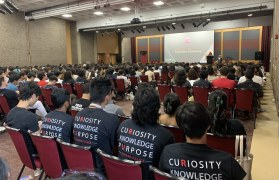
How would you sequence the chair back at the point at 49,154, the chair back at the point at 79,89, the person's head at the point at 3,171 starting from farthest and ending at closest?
the chair back at the point at 79,89
the chair back at the point at 49,154
the person's head at the point at 3,171

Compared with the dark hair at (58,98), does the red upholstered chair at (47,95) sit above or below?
below

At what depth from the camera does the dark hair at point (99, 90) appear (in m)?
2.54

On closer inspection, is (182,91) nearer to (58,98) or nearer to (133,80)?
(133,80)

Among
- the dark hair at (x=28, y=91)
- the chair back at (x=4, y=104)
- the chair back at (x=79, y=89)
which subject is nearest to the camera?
the dark hair at (x=28, y=91)

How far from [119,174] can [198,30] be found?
1755cm

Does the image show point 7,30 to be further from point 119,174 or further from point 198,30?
point 119,174

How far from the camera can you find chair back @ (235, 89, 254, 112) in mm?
4945

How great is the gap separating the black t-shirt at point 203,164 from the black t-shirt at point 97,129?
0.84m

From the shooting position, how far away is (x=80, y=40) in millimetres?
18719

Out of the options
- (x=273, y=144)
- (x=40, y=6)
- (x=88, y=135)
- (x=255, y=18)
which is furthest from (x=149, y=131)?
(x=255, y=18)

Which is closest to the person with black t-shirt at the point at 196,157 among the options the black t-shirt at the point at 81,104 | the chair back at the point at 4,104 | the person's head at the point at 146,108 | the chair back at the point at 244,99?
the person's head at the point at 146,108

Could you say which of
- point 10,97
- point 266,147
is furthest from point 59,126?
point 266,147

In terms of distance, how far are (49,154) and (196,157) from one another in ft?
4.72

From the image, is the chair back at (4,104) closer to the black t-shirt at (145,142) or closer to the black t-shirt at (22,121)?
the black t-shirt at (22,121)
